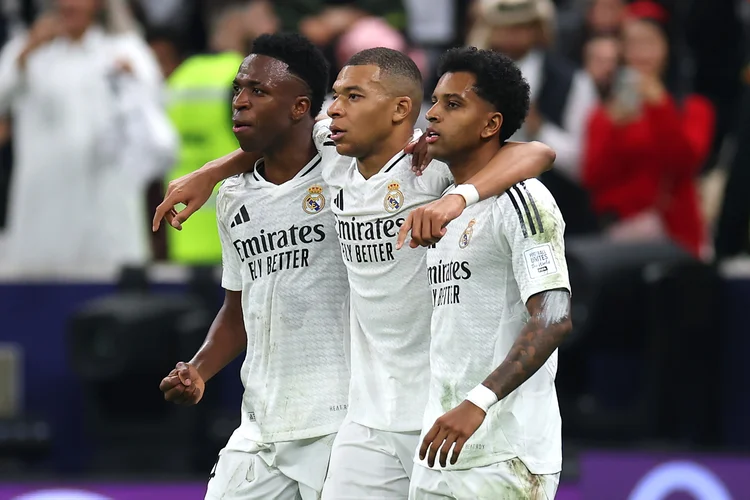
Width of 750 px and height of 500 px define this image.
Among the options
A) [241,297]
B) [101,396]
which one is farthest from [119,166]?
[241,297]

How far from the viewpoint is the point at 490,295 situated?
5.17m

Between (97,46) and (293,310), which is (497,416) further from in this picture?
(97,46)

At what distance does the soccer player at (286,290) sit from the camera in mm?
5684

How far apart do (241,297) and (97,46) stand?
3.99m

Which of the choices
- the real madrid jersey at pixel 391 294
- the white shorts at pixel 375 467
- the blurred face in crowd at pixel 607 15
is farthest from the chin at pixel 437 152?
the blurred face in crowd at pixel 607 15

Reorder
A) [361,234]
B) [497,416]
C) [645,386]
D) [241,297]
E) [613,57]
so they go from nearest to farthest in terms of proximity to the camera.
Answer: [497,416]
[361,234]
[241,297]
[645,386]
[613,57]

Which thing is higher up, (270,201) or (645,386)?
(270,201)

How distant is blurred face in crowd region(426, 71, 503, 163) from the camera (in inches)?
205

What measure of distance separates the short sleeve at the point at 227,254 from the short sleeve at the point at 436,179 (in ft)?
2.56

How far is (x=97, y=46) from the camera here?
9.55m

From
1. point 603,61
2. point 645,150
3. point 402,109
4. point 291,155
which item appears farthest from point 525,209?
point 603,61

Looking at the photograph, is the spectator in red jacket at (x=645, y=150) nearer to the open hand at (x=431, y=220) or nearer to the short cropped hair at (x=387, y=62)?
the short cropped hair at (x=387, y=62)

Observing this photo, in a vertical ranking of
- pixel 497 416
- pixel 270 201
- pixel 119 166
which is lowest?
pixel 497 416

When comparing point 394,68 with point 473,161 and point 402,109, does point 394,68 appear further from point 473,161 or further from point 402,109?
point 473,161
